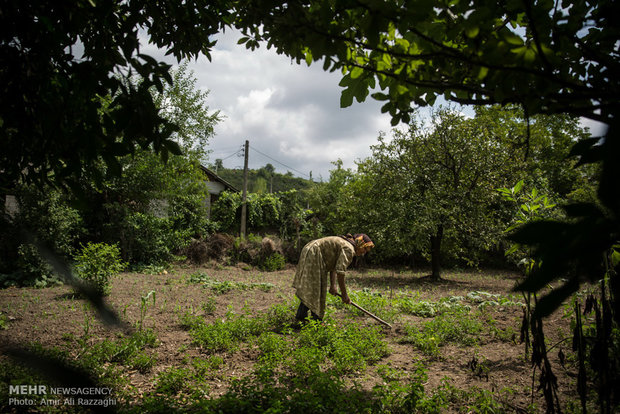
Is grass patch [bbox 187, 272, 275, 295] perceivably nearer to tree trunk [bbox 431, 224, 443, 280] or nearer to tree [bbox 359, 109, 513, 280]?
tree [bbox 359, 109, 513, 280]

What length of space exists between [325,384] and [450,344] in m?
2.80

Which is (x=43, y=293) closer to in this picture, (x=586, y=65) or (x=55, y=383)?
(x=55, y=383)

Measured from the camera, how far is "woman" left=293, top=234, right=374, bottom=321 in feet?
17.7

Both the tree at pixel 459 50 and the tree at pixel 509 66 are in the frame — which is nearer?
the tree at pixel 509 66

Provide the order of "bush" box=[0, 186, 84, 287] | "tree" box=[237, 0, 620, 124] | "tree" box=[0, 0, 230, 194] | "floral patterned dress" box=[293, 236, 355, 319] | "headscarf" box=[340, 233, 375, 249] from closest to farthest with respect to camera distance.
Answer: "tree" box=[237, 0, 620, 124] → "tree" box=[0, 0, 230, 194] → "floral patterned dress" box=[293, 236, 355, 319] → "headscarf" box=[340, 233, 375, 249] → "bush" box=[0, 186, 84, 287]

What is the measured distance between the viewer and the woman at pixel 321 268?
541cm

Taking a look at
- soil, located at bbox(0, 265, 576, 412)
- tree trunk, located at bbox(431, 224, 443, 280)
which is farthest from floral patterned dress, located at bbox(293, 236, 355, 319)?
tree trunk, located at bbox(431, 224, 443, 280)

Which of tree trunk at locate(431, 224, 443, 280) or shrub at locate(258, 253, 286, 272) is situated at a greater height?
tree trunk at locate(431, 224, 443, 280)

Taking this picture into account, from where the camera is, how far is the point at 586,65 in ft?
6.45

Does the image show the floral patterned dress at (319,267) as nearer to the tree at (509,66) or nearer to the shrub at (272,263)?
the tree at (509,66)


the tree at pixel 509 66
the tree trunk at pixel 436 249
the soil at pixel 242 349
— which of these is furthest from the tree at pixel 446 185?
the tree at pixel 509 66

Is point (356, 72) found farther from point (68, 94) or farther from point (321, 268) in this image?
point (321, 268)

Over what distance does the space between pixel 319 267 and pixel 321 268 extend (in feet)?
0.15

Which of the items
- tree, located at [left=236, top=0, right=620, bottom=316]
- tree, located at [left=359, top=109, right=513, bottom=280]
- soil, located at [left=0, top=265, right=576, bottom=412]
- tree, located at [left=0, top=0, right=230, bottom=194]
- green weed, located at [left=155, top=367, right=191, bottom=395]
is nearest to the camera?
tree, located at [left=236, top=0, right=620, bottom=316]
